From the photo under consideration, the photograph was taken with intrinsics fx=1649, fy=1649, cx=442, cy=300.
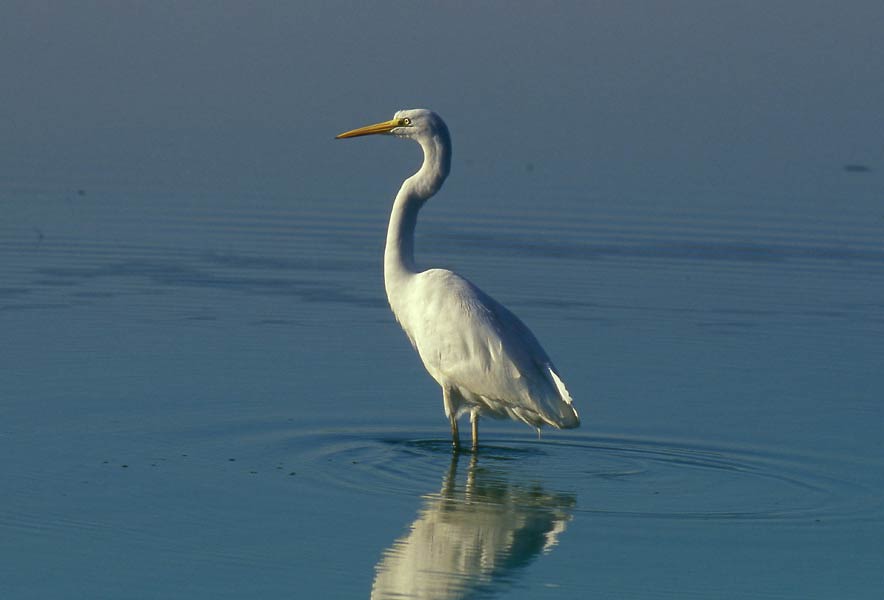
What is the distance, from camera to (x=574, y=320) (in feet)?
41.2

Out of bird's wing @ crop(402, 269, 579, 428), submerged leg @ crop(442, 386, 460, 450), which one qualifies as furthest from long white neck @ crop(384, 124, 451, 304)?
submerged leg @ crop(442, 386, 460, 450)

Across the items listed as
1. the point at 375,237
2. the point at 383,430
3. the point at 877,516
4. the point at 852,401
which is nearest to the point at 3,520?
the point at 383,430

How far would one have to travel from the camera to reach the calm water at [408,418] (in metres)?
6.89

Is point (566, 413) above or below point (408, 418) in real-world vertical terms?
above

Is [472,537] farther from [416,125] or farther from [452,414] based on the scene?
[416,125]

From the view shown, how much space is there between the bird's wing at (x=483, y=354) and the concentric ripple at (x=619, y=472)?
312 millimetres

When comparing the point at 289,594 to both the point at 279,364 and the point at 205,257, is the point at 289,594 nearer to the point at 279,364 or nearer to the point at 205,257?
the point at 279,364

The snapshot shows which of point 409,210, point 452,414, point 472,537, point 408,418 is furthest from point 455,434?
point 472,537

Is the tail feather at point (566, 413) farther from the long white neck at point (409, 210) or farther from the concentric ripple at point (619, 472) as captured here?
the long white neck at point (409, 210)

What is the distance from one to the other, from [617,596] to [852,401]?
4169 millimetres

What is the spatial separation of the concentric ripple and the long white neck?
2.99ft

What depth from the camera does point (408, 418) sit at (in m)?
9.62

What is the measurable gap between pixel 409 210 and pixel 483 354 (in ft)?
3.82

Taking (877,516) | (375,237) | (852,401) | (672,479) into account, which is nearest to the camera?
(877,516)
